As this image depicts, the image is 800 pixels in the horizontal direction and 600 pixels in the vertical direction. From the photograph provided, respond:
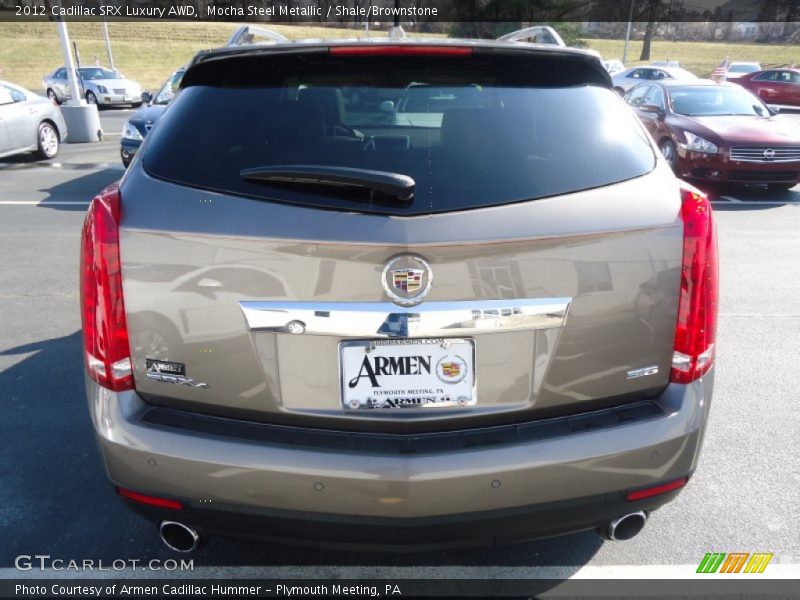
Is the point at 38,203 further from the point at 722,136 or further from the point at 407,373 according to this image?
the point at 722,136

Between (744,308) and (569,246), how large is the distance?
4.12 meters

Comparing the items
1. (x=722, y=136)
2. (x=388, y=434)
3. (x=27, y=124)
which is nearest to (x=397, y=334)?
(x=388, y=434)

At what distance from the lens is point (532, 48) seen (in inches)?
85.3

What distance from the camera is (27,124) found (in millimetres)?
11836

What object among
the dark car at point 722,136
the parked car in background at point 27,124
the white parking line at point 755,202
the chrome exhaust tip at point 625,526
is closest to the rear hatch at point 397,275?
the chrome exhaust tip at point 625,526

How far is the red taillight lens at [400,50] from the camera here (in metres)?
2.10

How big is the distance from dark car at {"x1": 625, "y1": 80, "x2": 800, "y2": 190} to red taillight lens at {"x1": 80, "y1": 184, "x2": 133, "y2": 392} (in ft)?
30.3

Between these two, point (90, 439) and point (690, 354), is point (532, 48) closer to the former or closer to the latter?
point (690, 354)

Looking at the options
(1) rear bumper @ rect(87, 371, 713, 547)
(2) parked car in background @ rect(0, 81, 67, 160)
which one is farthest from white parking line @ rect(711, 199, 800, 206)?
(2) parked car in background @ rect(0, 81, 67, 160)

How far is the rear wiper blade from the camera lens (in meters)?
1.77

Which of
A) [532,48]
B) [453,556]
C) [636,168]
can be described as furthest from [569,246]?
[453,556]

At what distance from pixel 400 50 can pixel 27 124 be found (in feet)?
39.6

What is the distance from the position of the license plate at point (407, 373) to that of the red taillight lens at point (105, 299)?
66cm

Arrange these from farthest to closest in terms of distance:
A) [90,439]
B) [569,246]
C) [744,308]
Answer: [744,308]
[90,439]
[569,246]
